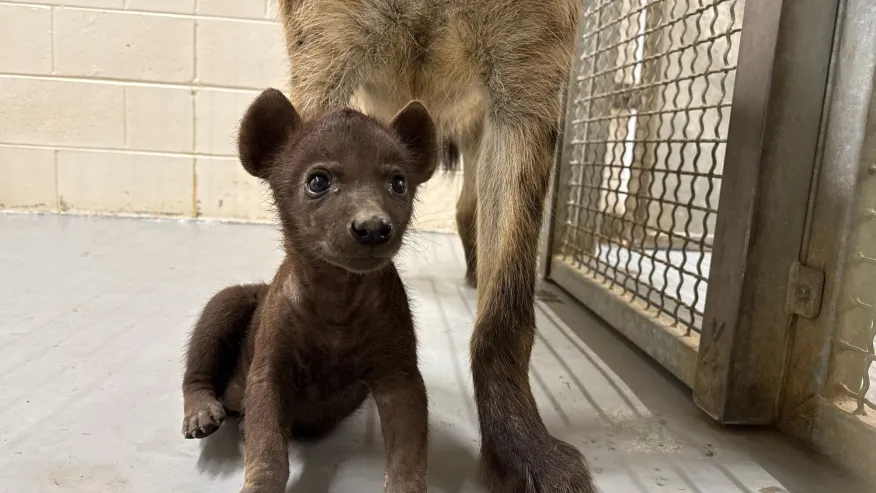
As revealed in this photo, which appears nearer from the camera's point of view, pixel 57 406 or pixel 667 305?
pixel 57 406

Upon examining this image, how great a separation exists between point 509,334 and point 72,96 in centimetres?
369

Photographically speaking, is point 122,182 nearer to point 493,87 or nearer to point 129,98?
point 129,98

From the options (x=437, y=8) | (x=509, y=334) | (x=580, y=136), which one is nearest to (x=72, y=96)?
(x=580, y=136)

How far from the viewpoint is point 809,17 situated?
1485 mm

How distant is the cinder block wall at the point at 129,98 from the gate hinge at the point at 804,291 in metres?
2.56

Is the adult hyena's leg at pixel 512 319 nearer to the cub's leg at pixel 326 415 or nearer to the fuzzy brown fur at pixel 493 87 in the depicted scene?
the fuzzy brown fur at pixel 493 87

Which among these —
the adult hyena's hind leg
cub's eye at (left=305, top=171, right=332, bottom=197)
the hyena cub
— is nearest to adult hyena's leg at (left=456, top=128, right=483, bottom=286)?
the adult hyena's hind leg

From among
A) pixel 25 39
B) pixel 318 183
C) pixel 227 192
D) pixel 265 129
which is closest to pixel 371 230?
pixel 318 183

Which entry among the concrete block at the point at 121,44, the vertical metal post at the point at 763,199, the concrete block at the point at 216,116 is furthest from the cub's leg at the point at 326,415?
the concrete block at the point at 121,44

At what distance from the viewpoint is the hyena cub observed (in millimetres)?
1092

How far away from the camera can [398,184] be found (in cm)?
116

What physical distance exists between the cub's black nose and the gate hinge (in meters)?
1.08

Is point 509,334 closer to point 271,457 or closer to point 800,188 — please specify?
point 271,457

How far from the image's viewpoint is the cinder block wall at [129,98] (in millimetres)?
3986
